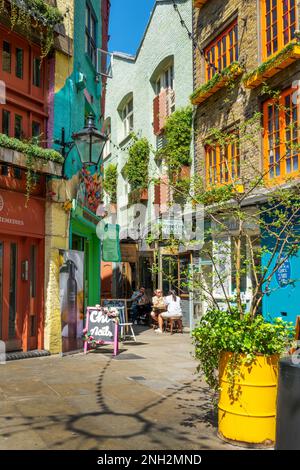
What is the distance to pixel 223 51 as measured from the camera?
633 inches

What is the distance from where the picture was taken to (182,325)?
16.9m

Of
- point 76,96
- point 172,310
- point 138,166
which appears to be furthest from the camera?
point 138,166

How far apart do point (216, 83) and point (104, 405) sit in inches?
458

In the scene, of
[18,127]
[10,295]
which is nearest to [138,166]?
[18,127]

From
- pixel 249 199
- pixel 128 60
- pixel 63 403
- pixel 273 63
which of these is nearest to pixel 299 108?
pixel 273 63

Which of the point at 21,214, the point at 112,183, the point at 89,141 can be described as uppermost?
the point at 112,183

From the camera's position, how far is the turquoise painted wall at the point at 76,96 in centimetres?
1120

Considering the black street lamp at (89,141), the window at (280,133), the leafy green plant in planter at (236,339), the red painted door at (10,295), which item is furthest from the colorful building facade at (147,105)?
the leafy green plant in planter at (236,339)

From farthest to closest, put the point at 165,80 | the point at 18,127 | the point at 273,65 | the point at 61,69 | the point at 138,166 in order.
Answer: the point at 138,166 → the point at 165,80 → the point at 273,65 → the point at 61,69 → the point at 18,127

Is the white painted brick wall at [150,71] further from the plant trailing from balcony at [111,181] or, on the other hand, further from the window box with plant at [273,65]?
the window box with plant at [273,65]

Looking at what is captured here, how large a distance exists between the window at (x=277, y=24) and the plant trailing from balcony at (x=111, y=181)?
50.9 feet

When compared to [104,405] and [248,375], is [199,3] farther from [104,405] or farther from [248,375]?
[248,375]

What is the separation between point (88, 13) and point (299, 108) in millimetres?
6447
